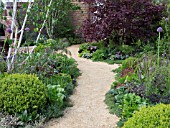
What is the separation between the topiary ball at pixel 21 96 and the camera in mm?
3773

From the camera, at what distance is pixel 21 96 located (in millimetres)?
3795

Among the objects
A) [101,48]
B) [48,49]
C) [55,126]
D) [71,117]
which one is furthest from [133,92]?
[101,48]

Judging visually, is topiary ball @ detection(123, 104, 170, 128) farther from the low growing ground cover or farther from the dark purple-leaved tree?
the dark purple-leaved tree

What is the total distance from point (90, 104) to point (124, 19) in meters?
3.83

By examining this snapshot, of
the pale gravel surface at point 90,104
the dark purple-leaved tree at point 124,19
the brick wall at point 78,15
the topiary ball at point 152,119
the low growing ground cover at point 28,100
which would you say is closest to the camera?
the topiary ball at point 152,119

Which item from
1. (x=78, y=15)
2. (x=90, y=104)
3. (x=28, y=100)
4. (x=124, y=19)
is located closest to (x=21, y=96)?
(x=28, y=100)

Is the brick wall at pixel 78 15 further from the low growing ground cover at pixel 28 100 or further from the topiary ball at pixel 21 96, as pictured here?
the topiary ball at pixel 21 96

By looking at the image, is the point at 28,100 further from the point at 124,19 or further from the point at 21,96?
the point at 124,19

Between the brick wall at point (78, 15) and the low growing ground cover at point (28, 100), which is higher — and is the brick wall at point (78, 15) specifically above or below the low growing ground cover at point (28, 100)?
above

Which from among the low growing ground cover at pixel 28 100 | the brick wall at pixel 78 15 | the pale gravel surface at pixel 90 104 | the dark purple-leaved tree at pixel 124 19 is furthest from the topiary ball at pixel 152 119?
the brick wall at pixel 78 15

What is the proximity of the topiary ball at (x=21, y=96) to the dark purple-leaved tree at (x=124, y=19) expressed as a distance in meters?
4.22

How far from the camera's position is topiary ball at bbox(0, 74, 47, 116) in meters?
3.77

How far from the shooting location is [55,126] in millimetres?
3830

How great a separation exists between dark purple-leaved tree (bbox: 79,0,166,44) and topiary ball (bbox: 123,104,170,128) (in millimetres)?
5058
